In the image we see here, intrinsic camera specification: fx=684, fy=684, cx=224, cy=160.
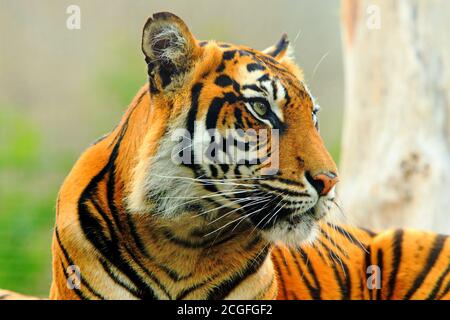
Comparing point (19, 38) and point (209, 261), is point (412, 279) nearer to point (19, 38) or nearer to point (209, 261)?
point (209, 261)

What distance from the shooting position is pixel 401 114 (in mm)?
3164

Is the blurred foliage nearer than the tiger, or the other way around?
the tiger

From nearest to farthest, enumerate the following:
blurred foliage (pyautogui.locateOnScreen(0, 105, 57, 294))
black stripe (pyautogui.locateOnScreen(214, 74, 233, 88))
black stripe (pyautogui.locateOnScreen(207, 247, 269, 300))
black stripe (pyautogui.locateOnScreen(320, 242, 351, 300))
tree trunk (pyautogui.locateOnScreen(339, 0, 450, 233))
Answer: black stripe (pyautogui.locateOnScreen(214, 74, 233, 88)), black stripe (pyautogui.locateOnScreen(207, 247, 269, 300)), black stripe (pyautogui.locateOnScreen(320, 242, 351, 300)), tree trunk (pyautogui.locateOnScreen(339, 0, 450, 233)), blurred foliage (pyautogui.locateOnScreen(0, 105, 57, 294))

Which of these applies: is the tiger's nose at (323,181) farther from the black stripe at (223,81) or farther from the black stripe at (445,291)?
the black stripe at (445,291)

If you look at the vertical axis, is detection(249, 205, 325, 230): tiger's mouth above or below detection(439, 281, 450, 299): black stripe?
above

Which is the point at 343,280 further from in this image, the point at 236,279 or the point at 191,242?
the point at 191,242

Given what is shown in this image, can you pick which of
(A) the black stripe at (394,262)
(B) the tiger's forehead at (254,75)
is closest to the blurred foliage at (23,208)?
(A) the black stripe at (394,262)

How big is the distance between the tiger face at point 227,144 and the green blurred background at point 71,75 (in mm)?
319

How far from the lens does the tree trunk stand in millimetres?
3086

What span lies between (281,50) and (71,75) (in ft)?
3.46

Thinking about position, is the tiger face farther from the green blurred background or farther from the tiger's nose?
the green blurred background

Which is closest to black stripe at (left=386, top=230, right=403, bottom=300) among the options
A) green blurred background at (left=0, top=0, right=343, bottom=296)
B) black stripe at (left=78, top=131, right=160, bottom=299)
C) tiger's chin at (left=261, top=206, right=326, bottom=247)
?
green blurred background at (left=0, top=0, right=343, bottom=296)

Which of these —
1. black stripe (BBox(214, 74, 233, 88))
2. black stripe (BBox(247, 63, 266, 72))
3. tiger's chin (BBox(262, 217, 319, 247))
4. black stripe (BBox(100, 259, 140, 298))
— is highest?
black stripe (BBox(247, 63, 266, 72))

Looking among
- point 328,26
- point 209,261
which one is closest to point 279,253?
point 209,261
